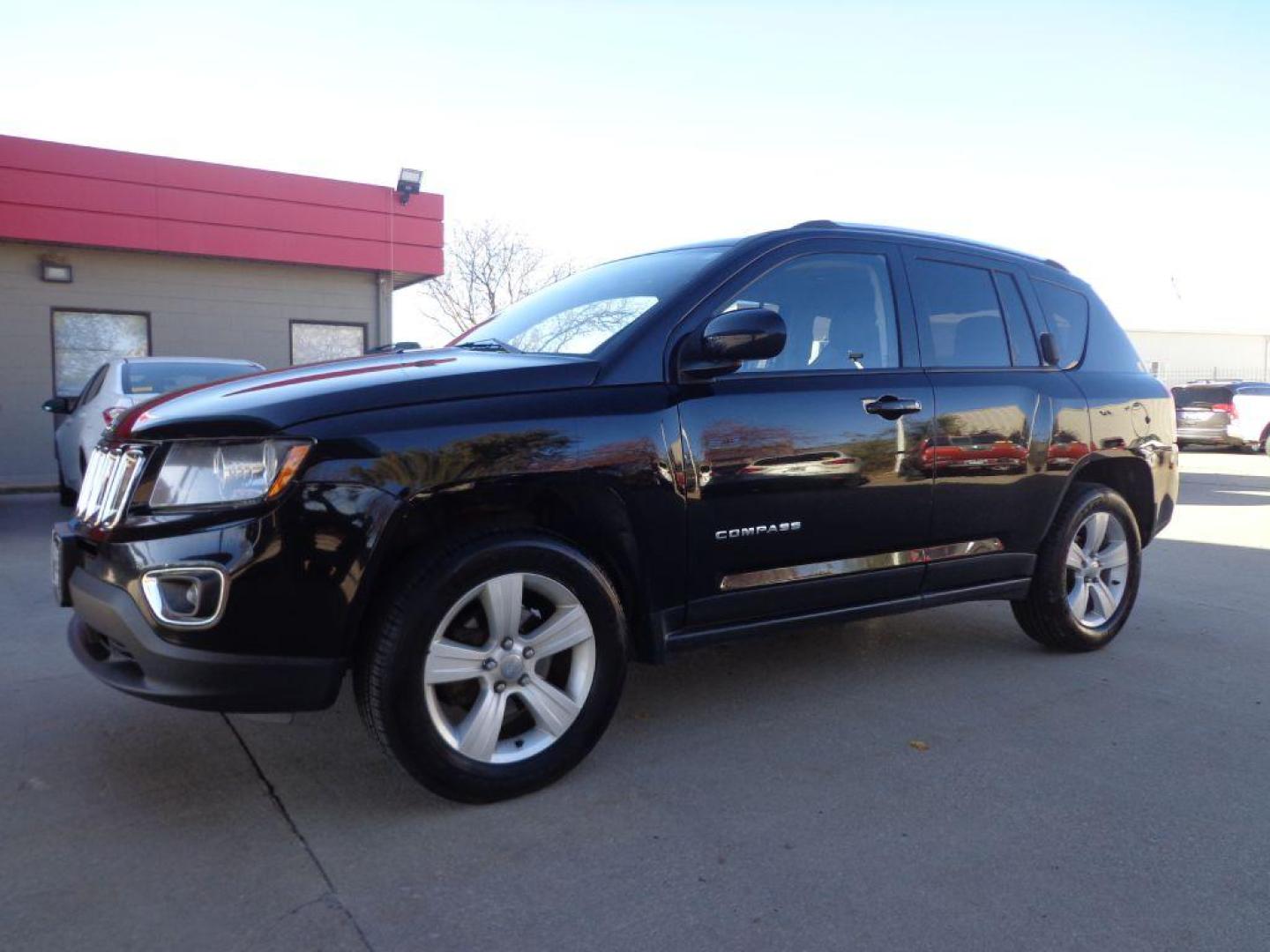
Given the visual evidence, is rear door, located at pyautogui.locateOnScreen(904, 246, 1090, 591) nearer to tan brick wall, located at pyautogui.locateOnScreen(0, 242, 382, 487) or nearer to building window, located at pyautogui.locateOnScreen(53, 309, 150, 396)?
tan brick wall, located at pyautogui.locateOnScreen(0, 242, 382, 487)

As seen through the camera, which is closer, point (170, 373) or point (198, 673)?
point (198, 673)

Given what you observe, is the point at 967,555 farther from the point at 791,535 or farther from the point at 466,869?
the point at 466,869

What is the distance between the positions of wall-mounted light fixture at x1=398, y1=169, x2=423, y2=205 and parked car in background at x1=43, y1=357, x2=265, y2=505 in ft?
22.4

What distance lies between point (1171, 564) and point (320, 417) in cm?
675

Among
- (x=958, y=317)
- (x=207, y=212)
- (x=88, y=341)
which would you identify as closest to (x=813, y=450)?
(x=958, y=317)

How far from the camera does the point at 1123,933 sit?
2.41 metres

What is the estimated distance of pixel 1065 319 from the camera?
4.91m

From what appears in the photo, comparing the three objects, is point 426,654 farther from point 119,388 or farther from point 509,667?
point 119,388

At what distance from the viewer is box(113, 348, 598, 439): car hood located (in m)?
2.80

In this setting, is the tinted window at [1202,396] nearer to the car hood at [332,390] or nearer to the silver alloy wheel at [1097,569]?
the silver alloy wheel at [1097,569]

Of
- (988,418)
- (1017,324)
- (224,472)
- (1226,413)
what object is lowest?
(1226,413)

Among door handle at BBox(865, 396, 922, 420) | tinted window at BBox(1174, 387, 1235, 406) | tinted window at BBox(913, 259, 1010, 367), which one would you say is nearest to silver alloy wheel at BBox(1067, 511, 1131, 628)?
tinted window at BBox(913, 259, 1010, 367)

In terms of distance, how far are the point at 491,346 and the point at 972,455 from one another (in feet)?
6.63

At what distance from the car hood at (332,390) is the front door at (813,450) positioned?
548 millimetres
